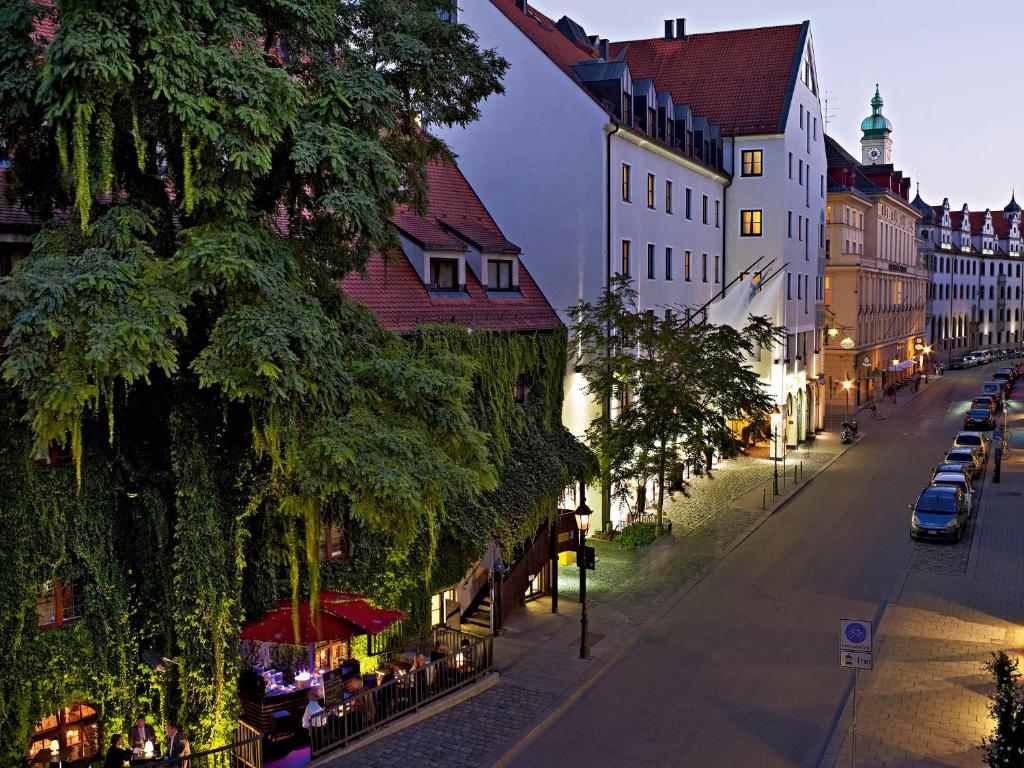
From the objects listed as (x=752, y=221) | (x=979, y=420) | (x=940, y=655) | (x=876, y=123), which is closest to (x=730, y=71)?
(x=752, y=221)

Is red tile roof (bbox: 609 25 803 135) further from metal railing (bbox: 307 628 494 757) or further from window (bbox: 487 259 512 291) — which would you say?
metal railing (bbox: 307 628 494 757)

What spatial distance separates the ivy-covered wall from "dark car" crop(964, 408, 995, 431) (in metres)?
45.8

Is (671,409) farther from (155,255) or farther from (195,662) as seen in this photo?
(155,255)

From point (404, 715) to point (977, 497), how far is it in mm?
26811

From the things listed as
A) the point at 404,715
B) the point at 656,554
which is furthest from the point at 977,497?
the point at 404,715

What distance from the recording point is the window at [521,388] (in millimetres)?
25047

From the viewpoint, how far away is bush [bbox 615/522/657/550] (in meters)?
28.9

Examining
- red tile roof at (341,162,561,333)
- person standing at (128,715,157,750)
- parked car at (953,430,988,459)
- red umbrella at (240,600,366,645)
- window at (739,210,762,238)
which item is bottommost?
person standing at (128,715,157,750)

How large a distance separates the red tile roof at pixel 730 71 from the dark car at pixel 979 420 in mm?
21303

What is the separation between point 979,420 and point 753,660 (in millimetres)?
40128

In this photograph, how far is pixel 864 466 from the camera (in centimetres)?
4391

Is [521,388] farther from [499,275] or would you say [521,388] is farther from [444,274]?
[499,275]

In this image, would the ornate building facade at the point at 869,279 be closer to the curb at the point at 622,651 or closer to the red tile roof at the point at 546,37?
the red tile roof at the point at 546,37

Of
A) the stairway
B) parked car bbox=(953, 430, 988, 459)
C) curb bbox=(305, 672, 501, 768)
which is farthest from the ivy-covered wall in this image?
parked car bbox=(953, 430, 988, 459)
